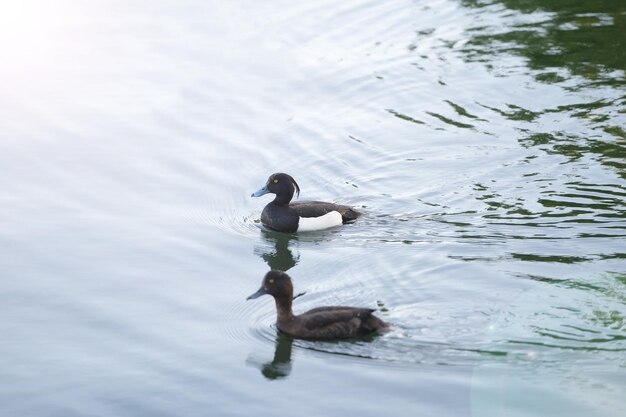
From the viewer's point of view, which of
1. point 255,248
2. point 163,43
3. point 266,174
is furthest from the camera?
point 163,43

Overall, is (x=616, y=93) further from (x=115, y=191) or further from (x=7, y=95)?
(x=7, y=95)

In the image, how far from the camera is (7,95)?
1816 cm

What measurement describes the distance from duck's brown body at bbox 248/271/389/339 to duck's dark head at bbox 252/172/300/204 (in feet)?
11.5

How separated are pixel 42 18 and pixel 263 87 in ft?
15.1

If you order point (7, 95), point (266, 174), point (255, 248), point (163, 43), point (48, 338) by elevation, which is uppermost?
point (163, 43)

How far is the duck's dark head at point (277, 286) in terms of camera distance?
39.0 feet

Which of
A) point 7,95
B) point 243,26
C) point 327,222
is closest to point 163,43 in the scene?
point 243,26

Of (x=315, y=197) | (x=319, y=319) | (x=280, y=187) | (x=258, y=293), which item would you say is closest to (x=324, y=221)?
(x=280, y=187)

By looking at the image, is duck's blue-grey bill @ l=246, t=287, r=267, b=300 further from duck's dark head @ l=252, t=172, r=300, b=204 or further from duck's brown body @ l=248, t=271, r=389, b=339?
duck's dark head @ l=252, t=172, r=300, b=204

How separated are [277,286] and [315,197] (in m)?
4.35

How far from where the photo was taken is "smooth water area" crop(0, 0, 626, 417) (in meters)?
10.9

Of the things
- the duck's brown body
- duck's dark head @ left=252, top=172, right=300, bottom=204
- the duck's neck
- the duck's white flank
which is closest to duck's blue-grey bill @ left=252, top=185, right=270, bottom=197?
duck's dark head @ left=252, top=172, right=300, bottom=204

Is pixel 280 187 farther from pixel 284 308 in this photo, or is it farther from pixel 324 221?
pixel 284 308

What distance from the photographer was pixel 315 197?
16172mm
